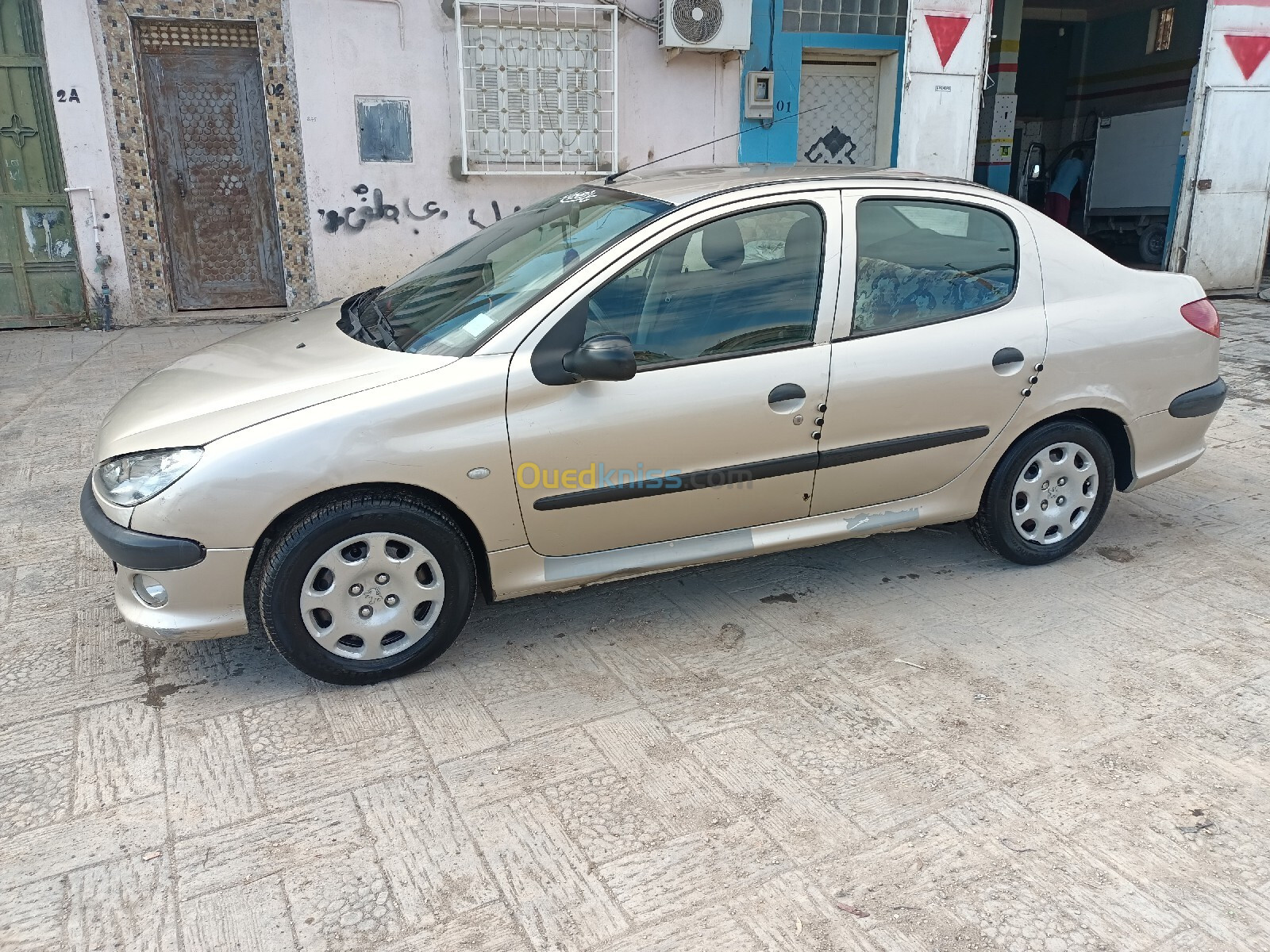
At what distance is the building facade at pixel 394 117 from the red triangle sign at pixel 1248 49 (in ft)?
0.06

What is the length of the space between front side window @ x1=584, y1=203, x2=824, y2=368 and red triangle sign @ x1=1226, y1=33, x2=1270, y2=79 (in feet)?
31.3

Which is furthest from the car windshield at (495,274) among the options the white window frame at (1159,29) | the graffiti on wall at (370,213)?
the white window frame at (1159,29)

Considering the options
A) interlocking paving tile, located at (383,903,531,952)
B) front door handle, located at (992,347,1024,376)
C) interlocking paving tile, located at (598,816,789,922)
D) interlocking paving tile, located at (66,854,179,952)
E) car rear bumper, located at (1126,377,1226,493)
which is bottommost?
interlocking paving tile, located at (383,903,531,952)

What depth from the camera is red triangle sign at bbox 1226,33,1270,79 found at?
402 inches

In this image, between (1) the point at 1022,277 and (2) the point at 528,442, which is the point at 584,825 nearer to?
(2) the point at 528,442

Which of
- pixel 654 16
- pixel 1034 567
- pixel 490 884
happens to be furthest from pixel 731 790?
pixel 654 16

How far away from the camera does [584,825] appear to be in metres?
2.53

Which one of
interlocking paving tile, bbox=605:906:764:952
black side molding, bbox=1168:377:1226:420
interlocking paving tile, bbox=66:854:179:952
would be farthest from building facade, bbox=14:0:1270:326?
interlocking paving tile, bbox=605:906:764:952

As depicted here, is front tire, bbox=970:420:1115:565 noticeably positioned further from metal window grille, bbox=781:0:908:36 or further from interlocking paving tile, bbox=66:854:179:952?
metal window grille, bbox=781:0:908:36

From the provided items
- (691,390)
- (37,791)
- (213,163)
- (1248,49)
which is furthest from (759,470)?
(1248,49)

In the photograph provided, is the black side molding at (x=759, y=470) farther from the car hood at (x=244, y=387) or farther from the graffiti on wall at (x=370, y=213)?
the graffiti on wall at (x=370, y=213)

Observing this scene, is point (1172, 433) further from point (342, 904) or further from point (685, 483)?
point (342, 904)

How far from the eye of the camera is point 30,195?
8.55 m

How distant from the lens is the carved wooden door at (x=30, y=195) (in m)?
8.24
